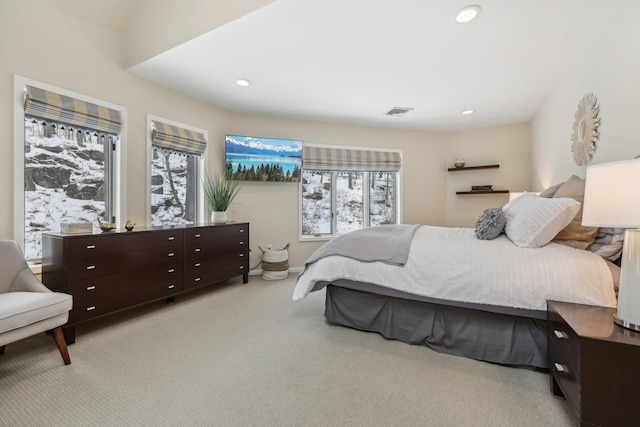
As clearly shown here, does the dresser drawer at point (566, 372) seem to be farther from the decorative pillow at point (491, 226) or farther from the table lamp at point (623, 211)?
the decorative pillow at point (491, 226)

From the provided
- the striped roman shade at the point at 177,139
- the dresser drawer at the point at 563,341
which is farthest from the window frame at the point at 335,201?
the dresser drawer at the point at 563,341

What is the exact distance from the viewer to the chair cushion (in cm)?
162

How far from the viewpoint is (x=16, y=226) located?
89.0 inches

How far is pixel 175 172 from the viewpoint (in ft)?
11.9

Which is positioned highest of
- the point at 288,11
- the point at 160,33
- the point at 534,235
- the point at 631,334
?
the point at 160,33

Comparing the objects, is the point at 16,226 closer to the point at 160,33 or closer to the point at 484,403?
the point at 160,33

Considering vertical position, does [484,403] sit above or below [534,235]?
below

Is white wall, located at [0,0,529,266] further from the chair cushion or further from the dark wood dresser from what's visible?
the chair cushion

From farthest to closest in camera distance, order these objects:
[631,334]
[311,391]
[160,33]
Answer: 1. [160,33]
2. [311,391]
3. [631,334]

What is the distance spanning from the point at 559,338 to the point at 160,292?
3159 mm

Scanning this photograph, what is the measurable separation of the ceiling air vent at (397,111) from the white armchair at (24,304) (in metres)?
4.10

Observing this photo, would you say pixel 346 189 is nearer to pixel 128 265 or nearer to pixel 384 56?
pixel 384 56

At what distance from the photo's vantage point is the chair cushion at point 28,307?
5.30 feet

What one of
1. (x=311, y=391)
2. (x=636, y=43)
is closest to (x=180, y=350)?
(x=311, y=391)
